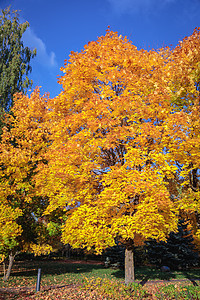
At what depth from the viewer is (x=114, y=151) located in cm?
1043

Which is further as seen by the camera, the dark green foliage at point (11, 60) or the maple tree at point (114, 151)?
the dark green foliage at point (11, 60)

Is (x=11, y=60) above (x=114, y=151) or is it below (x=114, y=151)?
above

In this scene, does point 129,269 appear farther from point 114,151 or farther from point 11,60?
point 11,60

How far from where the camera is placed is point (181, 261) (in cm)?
1794

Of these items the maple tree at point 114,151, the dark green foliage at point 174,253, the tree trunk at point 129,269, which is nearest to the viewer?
the maple tree at point 114,151

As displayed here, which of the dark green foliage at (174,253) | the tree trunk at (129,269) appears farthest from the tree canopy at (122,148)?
the dark green foliage at (174,253)

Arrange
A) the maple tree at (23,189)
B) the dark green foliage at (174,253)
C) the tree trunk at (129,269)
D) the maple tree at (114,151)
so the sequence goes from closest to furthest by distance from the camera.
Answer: the maple tree at (114,151)
the tree trunk at (129,269)
the maple tree at (23,189)
the dark green foliage at (174,253)

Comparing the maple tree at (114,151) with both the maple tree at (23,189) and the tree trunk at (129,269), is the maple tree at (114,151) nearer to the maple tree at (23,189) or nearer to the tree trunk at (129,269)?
the tree trunk at (129,269)

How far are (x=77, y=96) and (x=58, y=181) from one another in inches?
163

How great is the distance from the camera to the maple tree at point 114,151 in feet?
24.1

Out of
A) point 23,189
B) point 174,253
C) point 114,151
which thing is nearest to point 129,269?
point 114,151

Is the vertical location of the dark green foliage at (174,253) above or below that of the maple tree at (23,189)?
below

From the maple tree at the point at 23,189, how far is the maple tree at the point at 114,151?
7.27ft

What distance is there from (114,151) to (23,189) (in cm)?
579
